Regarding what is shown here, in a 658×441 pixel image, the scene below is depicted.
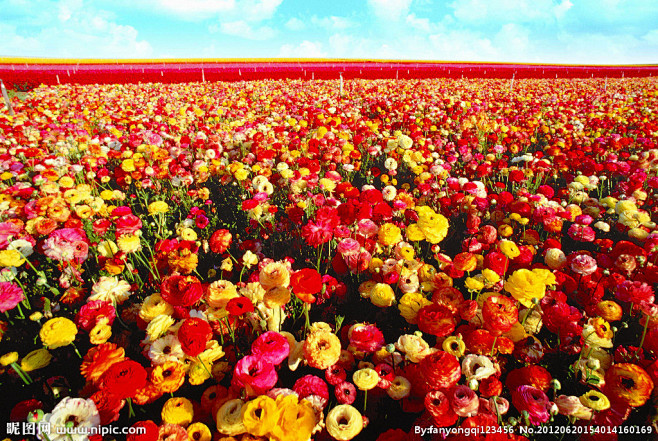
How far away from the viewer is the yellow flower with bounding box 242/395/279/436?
1049mm

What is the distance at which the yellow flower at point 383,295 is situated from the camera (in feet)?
6.01

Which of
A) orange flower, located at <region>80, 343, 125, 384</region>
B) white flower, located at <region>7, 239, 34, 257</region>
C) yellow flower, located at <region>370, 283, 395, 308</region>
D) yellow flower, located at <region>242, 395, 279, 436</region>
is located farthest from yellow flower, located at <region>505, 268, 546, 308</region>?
white flower, located at <region>7, 239, 34, 257</region>

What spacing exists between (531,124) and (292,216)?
16.5 ft

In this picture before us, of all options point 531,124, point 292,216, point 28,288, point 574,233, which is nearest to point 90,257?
point 28,288

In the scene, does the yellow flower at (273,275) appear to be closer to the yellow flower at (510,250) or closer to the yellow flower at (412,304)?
the yellow flower at (412,304)

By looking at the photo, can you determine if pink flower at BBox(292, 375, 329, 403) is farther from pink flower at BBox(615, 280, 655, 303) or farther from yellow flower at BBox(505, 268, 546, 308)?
pink flower at BBox(615, 280, 655, 303)

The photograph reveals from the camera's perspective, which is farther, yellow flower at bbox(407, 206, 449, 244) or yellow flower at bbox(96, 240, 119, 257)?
yellow flower at bbox(96, 240, 119, 257)

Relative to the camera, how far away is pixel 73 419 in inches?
47.2

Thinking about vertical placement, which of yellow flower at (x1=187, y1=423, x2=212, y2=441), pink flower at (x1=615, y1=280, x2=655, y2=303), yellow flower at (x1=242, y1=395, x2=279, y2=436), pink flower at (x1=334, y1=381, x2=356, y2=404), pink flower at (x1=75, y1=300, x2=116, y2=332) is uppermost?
pink flower at (x1=615, y1=280, x2=655, y2=303)

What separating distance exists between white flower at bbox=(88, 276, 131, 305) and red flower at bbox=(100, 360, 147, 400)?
2.71ft

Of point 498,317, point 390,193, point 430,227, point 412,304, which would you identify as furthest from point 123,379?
point 390,193

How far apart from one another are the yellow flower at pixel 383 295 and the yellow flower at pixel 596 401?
90cm

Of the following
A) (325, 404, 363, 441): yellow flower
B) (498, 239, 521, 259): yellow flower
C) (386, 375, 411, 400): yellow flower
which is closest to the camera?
(325, 404, 363, 441): yellow flower

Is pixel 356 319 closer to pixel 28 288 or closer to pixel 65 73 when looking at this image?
pixel 28 288
